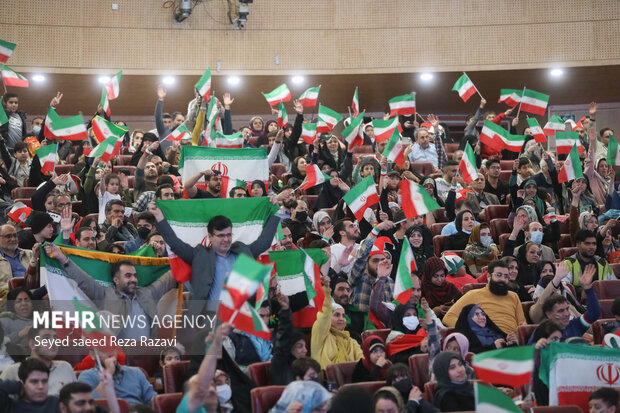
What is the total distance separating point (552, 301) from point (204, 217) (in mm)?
2559

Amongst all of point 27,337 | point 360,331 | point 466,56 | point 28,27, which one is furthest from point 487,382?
point 28,27

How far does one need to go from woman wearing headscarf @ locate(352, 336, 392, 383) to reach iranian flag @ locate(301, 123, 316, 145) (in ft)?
18.7

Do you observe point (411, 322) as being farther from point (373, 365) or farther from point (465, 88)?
point (465, 88)

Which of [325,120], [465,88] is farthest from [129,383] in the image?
[465,88]

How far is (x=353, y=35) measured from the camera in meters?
13.9

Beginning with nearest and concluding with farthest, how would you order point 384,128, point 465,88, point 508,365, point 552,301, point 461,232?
point 508,365 < point 552,301 < point 461,232 < point 384,128 < point 465,88

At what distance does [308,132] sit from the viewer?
37.0 feet

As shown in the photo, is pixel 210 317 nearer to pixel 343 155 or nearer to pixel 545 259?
pixel 545 259

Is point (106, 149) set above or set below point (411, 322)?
above

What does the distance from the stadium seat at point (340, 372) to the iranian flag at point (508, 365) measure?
1075 millimetres

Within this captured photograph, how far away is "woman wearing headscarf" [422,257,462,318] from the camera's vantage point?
23.7 feet

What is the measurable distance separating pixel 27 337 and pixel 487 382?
2.81 meters

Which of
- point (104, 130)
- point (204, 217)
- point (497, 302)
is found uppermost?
point (104, 130)

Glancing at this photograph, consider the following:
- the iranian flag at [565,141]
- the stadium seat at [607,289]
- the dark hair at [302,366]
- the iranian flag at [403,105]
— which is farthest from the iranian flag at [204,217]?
the iranian flag at [403,105]
